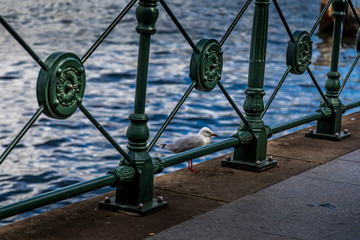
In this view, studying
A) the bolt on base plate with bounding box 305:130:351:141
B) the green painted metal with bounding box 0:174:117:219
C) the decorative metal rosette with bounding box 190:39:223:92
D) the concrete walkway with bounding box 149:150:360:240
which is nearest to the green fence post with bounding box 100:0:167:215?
the green painted metal with bounding box 0:174:117:219

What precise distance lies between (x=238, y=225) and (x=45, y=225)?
113 centimetres

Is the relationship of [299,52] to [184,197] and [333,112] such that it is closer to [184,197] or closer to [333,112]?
[333,112]

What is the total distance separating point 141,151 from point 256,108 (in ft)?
4.85

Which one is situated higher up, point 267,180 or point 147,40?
point 147,40

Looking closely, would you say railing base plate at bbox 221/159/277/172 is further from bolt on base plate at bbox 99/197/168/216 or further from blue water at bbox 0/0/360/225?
blue water at bbox 0/0/360/225

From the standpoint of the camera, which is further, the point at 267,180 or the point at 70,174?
the point at 70,174

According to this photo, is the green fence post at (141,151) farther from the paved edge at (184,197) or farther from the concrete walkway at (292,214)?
the concrete walkway at (292,214)

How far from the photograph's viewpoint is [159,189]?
5.13m

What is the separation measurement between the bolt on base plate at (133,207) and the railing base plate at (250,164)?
1.21 meters

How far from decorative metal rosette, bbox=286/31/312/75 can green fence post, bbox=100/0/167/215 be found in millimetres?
1978

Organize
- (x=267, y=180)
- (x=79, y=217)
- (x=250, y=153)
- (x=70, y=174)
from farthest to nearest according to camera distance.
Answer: (x=70, y=174) → (x=250, y=153) → (x=267, y=180) → (x=79, y=217)

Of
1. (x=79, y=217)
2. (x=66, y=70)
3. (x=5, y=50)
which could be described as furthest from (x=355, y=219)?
(x=5, y=50)

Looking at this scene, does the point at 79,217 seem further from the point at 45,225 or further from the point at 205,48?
the point at 205,48

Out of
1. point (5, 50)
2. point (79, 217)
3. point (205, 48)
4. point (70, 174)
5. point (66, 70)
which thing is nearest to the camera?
point (66, 70)
